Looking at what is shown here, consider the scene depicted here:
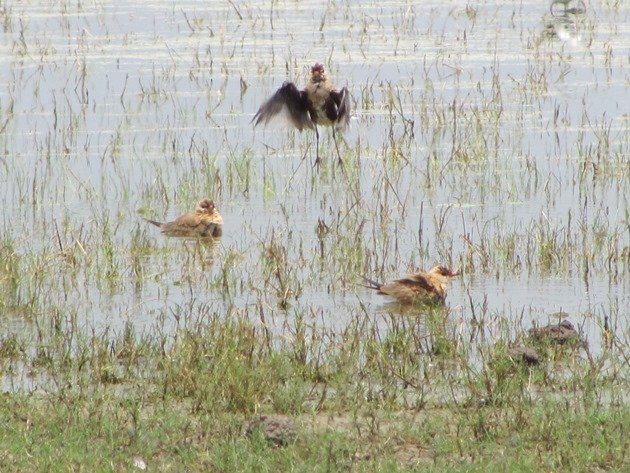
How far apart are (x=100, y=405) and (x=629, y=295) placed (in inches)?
140

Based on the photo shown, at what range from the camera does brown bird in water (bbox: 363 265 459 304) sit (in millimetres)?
8078

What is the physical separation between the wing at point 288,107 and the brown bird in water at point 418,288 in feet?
12.8

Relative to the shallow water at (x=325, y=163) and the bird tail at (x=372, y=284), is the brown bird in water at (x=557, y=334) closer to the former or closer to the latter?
the shallow water at (x=325, y=163)

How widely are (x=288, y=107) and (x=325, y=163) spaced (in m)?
0.57

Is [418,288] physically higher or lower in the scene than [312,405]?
higher

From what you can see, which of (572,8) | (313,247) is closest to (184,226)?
(313,247)

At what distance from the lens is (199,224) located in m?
9.93

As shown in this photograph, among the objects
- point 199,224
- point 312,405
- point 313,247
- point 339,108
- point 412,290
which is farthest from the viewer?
point 339,108

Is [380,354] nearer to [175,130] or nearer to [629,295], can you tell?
[629,295]

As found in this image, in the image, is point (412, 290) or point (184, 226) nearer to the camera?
point (412, 290)

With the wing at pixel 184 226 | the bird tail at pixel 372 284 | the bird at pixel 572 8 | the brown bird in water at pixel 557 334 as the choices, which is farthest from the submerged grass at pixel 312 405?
the bird at pixel 572 8

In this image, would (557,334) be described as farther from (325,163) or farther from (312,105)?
(312,105)

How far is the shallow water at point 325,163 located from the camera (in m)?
8.60

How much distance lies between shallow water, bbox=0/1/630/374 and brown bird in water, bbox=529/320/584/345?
395mm
